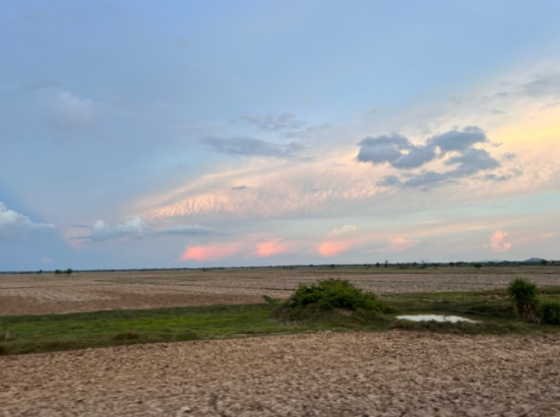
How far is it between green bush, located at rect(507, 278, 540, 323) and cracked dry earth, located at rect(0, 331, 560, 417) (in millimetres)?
5209

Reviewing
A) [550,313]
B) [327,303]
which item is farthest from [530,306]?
[327,303]

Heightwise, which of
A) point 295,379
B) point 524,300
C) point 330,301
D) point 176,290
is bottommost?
point 176,290

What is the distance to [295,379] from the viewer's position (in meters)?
11.9

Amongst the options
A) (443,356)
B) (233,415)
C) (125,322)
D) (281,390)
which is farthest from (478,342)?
(125,322)

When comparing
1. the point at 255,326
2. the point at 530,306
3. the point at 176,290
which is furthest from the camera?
the point at 176,290

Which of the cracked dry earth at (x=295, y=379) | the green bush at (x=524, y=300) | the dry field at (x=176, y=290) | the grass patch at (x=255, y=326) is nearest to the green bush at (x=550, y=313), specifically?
the grass patch at (x=255, y=326)

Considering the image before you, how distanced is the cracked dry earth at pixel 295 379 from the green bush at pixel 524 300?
5.21 metres

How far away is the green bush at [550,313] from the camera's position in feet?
Result: 70.1

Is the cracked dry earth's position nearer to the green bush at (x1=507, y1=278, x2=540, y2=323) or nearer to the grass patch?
the grass patch

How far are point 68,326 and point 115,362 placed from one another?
10.6m

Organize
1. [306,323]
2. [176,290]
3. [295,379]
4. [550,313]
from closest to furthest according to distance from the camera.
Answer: [295,379]
[550,313]
[306,323]
[176,290]

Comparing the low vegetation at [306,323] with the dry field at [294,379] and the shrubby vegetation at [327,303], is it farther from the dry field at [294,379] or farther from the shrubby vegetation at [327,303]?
the dry field at [294,379]

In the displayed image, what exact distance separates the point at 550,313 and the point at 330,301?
940cm

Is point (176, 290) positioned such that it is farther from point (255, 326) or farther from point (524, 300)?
point (524, 300)
